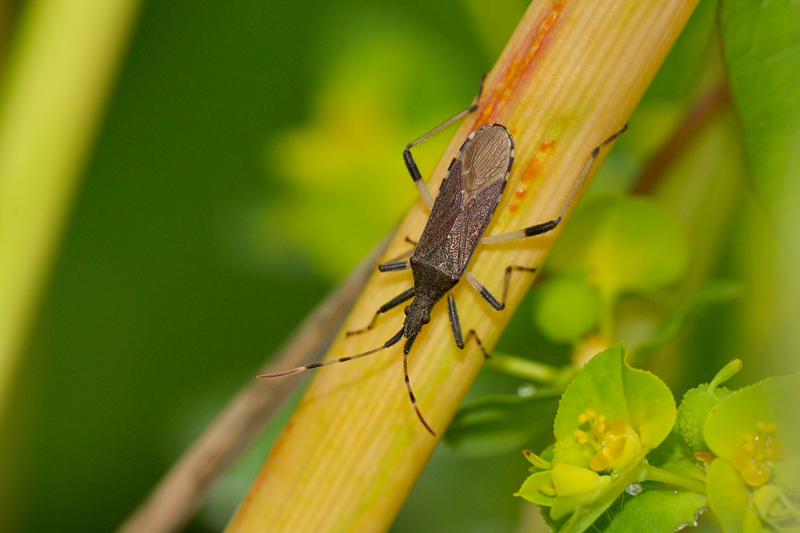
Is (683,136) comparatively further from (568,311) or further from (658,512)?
(658,512)

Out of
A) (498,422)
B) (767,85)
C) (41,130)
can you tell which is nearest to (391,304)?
(498,422)

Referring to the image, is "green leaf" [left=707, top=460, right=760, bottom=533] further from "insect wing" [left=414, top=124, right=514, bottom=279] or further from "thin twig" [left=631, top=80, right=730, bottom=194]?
"thin twig" [left=631, top=80, right=730, bottom=194]

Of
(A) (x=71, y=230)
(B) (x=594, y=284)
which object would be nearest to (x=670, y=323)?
(B) (x=594, y=284)

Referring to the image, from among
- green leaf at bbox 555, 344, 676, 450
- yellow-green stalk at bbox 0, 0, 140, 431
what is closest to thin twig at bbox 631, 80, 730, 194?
green leaf at bbox 555, 344, 676, 450

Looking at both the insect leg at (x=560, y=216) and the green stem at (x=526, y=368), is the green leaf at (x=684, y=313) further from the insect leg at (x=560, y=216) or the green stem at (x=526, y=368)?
the insect leg at (x=560, y=216)

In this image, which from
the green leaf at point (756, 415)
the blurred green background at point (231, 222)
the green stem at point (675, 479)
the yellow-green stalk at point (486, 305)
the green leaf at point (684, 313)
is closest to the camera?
the green leaf at point (756, 415)

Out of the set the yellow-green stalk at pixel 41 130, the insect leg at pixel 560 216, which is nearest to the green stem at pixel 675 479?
the insect leg at pixel 560 216

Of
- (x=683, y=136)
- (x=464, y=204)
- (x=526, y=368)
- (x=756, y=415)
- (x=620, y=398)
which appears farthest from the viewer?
(x=464, y=204)
